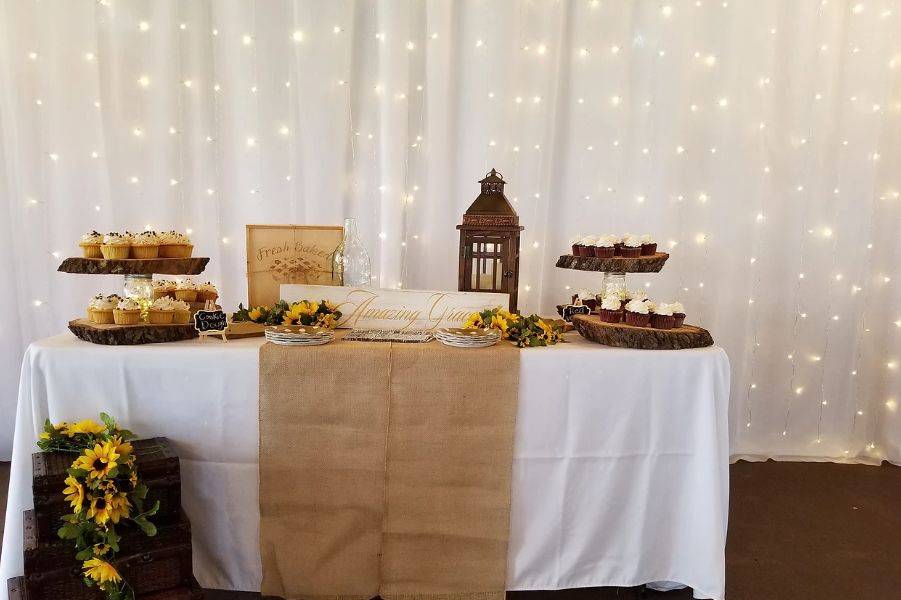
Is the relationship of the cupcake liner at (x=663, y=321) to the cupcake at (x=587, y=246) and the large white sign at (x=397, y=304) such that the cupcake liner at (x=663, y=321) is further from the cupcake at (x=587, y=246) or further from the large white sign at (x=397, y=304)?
the large white sign at (x=397, y=304)

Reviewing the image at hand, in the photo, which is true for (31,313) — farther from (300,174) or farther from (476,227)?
(476,227)

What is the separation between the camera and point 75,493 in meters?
1.33

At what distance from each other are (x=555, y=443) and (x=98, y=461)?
46.2 inches

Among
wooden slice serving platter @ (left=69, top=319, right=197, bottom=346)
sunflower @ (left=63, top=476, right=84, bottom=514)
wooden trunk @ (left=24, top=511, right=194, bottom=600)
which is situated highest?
wooden slice serving platter @ (left=69, top=319, right=197, bottom=346)

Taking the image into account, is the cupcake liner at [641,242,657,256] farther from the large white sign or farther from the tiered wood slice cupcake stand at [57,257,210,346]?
the tiered wood slice cupcake stand at [57,257,210,346]

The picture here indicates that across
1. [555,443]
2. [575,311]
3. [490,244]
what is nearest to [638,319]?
[575,311]

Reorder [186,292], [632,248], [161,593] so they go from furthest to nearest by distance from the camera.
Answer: [186,292] → [632,248] → [161,593]

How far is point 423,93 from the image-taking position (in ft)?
8.32

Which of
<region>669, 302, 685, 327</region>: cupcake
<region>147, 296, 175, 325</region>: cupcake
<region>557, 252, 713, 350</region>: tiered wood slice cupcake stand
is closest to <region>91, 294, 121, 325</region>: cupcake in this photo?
<region>147, 296, 175, 325</region>: cupcake

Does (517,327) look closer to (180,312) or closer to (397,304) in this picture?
(397,304)

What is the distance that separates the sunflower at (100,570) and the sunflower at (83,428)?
0.31 m

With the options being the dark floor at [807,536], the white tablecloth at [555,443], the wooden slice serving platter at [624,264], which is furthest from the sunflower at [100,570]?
the wooden slice serving platter at [624,264]

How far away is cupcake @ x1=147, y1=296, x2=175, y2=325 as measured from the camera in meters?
1.64

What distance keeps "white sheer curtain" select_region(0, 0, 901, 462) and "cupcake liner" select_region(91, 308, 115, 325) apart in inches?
34.8
